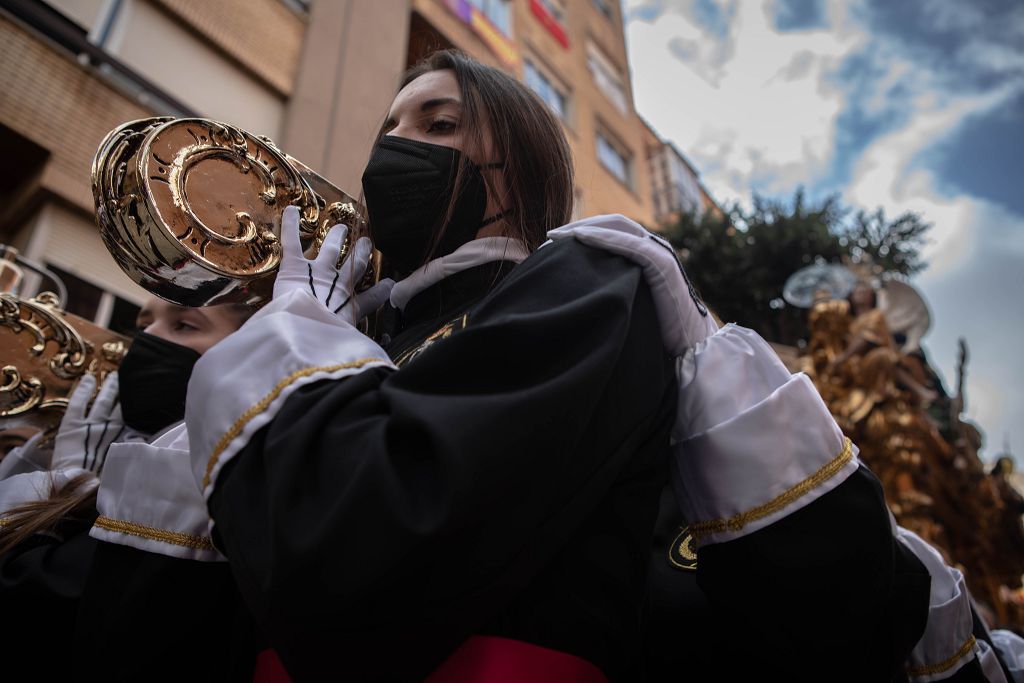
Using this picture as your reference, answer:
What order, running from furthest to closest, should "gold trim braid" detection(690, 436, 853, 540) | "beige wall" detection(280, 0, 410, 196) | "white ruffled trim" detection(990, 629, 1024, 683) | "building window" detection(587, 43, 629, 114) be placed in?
"building window" detection(587, 43, 629, 114)
"beige wall" detection(280, 0, 410, 196)
"white ruffled trim" detection(990, 629, 1024, 683)
"gold trim braid" detection(690, 436, 853, 540)

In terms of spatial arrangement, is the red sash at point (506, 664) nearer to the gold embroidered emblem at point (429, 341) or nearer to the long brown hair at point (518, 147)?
the gold embroidered emblem at point (429, 341)

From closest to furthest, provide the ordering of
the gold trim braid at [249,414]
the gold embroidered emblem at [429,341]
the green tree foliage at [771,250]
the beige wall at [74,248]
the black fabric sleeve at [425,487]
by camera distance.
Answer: the black fabric sleeve at [425,487]
the gold trim braid at [249,414]
the gold embroidered emblem at [429,341]
the beige wall at [74,248]
the green tree foliage at [771,250]

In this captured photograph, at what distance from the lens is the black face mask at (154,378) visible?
2.30m

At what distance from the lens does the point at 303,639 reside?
899 millimetres

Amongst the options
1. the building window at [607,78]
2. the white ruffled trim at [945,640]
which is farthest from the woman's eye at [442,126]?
the building window at [607,78]

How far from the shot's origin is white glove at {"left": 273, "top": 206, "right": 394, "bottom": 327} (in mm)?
1382

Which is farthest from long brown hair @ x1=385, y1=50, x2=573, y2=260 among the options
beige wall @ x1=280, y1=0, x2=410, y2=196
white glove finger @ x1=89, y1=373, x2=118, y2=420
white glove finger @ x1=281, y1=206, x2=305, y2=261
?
beige wall @ x1=280, y1=0, x2=410, y2=196

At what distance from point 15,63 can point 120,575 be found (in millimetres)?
6155

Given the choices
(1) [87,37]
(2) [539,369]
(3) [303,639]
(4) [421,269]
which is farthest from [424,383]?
(1) [87,37]

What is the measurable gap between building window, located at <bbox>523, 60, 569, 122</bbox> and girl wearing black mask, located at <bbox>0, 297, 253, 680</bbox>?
40.8 ft

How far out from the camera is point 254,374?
1006 mm

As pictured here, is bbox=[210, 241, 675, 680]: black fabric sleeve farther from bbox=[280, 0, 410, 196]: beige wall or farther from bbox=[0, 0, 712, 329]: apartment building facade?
bbox=[280, 0, 410, 196]: beige wall

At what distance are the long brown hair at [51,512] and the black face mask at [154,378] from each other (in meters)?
0.45

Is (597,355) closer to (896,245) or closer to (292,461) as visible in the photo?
(292,461)
